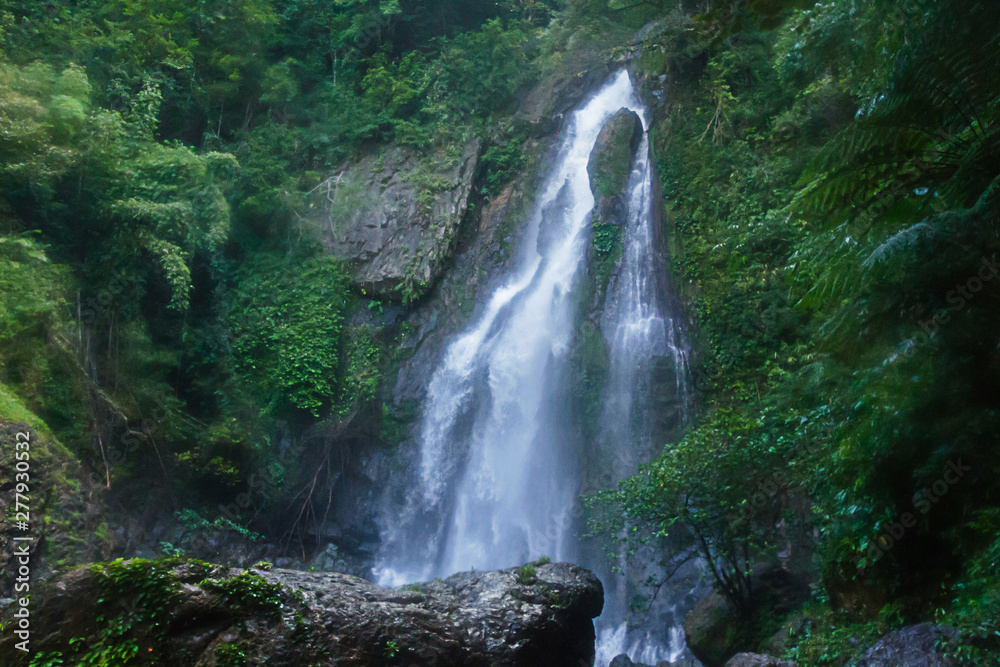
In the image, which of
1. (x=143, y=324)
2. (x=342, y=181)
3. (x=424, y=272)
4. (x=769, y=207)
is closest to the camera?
(x=769, y=207)

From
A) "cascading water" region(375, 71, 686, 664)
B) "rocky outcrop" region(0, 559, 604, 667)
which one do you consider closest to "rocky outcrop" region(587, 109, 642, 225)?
"cascading water" region(375, 71, 686, 664)

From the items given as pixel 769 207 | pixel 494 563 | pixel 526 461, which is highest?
pixel 769 207

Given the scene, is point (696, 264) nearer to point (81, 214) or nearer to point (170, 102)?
point (81, 214)

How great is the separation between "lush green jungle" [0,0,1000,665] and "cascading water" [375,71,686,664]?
94cm

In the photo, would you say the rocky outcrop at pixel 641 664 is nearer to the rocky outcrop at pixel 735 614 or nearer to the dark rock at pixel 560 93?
the rocky outcrop at pixel 735 614

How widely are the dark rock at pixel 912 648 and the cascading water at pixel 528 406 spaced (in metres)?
6.47

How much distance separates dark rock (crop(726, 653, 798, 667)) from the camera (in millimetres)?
6285

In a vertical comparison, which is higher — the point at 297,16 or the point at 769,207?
the point at 297,16

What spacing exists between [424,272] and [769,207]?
750 centimetres

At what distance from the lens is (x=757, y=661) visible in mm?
6402

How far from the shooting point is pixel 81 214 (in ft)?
38.3

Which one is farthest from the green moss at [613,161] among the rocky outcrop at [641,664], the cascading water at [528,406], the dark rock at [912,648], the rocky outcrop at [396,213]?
the dark rock at [912,648]

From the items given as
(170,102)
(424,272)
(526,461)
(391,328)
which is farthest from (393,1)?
(526,461)

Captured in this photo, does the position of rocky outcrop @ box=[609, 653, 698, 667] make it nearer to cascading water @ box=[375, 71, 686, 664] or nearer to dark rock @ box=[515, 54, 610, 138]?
cascading water @ box=[375, 71, 686, 664]
